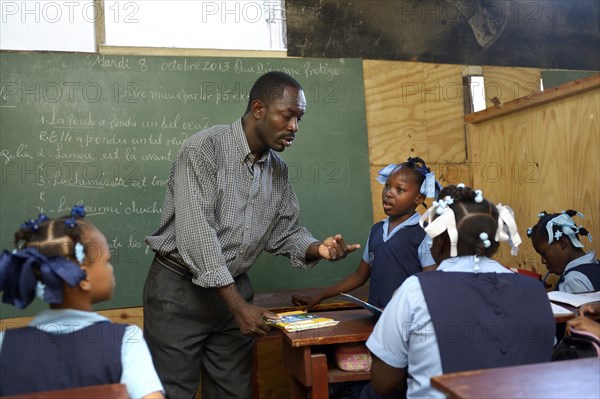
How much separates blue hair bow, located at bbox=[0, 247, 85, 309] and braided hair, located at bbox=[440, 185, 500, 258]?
1138 mm

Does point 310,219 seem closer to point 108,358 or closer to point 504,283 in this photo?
point 504,283

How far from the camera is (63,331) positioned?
1620 millimetres

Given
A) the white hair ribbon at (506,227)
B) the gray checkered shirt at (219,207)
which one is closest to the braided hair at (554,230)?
the white hair ribbon at (506,227)

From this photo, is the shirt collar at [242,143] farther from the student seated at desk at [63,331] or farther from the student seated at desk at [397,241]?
the student seated at desk at [63,331]

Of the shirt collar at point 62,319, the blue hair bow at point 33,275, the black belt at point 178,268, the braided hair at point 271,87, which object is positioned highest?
the braided hair at point 271,87

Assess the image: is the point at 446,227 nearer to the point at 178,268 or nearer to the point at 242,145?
the point at 242,145

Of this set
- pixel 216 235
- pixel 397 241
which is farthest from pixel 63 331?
pixel 397 241

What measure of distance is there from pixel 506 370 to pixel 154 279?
1591 mm

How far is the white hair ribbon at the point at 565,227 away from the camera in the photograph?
10.3 feet

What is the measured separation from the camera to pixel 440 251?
2.07 m

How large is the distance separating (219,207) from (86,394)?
1289 mm

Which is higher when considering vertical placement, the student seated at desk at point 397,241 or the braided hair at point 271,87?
the braided hair at point 271,87

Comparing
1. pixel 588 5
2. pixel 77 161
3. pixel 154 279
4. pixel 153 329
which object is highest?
pixel 588 5

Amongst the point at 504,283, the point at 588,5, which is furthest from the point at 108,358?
the point at 588,5
